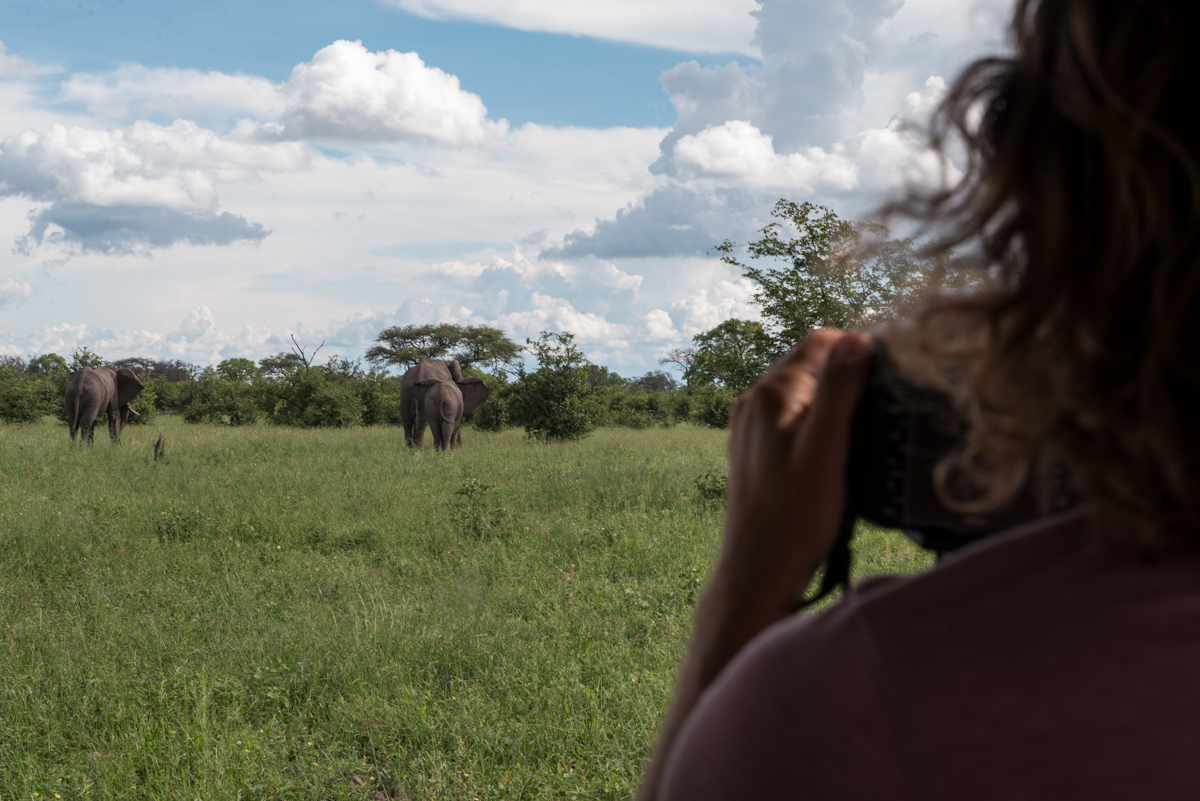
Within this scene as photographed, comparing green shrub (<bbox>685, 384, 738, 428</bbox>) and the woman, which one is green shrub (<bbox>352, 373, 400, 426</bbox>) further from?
the woman

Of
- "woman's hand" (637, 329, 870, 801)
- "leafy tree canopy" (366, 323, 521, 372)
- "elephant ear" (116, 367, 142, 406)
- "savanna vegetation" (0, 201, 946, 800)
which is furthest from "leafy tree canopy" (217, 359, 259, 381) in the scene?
"woman's hand" (637, 329, 870, 801)

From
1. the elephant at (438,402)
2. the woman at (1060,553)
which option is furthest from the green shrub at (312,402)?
the woman at (1060,553)

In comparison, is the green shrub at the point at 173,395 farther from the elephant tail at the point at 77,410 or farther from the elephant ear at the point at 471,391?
the elephant ear at the point at 471,391

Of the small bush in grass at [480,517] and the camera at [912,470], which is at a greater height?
the camera at [912,470]

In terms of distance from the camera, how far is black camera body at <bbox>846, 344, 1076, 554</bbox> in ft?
2.07

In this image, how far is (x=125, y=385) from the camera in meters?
18.4

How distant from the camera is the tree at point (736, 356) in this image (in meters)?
9.75

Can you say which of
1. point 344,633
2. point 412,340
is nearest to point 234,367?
point 412,340

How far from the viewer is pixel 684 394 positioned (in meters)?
31.4

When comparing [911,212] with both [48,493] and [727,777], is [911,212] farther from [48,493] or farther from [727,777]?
[48,493]

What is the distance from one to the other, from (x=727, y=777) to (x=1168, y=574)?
28 centimetres

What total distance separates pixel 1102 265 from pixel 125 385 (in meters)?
20.8

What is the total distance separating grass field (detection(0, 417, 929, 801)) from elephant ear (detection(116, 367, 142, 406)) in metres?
8.42

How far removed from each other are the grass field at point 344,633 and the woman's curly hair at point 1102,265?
3.31 m
